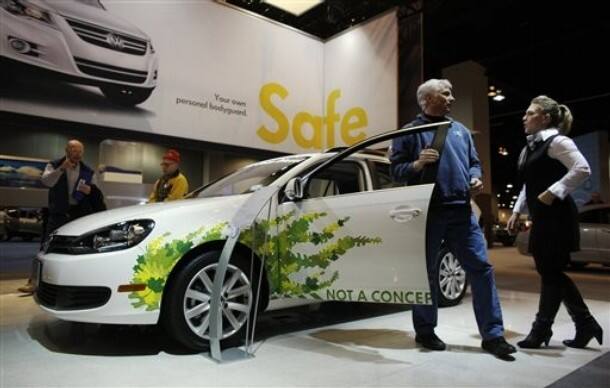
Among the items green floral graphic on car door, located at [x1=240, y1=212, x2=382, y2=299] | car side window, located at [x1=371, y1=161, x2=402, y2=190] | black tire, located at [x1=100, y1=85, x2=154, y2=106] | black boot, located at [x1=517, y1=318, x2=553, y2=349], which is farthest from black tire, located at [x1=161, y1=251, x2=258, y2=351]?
black tire, located at [x1=100, y1=85, x2=154, y2=106]

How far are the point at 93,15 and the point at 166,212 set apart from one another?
4.17m

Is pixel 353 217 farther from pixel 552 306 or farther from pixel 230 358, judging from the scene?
pixel 552 306

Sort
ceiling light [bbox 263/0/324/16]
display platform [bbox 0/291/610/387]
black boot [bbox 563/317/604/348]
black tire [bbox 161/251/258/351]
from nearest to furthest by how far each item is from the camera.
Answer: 1. display platform [bbox 0/291/610/387]
2. black tire [bbox 161/251/258/351]
3. black boot [bbox 563/317/604/348]
4. ceiling light [bbox 263/0/324/16]

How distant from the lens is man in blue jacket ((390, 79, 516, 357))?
9.55 ft

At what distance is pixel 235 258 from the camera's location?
305cm

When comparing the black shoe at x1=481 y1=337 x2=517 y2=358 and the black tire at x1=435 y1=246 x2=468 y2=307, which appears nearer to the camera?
the black shoe at x1=481 y1=337 x2=517 y2=358

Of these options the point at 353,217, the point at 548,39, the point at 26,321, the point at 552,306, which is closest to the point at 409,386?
the point at 353,217

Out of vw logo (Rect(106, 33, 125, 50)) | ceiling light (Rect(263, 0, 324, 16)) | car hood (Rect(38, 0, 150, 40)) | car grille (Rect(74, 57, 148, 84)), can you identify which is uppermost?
ceiling light (Rect(263, 0, 324, 16))

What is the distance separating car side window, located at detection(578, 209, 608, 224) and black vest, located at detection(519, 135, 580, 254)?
21.8 ft

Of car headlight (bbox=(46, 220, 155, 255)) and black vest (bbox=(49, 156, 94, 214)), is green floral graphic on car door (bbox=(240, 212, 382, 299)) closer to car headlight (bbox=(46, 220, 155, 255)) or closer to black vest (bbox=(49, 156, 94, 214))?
car headlight (bbox=(46, 220, 155, 255))

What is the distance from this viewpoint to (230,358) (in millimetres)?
2848

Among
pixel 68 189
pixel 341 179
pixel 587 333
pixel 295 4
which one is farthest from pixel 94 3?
pixel 587 333

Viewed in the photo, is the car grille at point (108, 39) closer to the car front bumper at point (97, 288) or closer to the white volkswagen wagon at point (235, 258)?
the white volkswagen wagon at point (235, 258)

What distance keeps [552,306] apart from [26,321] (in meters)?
3.92
